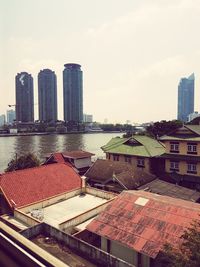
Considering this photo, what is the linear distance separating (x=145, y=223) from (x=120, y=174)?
1265cm

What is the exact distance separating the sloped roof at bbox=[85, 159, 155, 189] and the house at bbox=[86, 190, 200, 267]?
961 cm

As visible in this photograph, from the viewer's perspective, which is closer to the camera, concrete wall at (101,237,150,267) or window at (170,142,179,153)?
concrete wall at (101,237,150,267)

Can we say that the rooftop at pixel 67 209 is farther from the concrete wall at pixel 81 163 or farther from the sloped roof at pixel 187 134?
the concrete wall at pixel 81 163

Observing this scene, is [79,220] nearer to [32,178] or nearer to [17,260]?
[32,178]

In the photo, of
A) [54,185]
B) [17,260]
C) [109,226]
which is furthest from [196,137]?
[17,260]

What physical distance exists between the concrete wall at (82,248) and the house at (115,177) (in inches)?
501

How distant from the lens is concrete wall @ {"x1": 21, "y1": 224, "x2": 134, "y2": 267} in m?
10.1

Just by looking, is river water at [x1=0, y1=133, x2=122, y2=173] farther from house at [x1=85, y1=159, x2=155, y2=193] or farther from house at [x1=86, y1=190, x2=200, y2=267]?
house at [x1=86, y1=190, x2=200, y2=267]

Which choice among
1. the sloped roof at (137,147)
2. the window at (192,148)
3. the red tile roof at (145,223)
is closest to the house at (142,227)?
the red tile roof at (145,223)

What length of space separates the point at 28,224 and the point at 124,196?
622 centimetres

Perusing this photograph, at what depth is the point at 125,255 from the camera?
1337 cm

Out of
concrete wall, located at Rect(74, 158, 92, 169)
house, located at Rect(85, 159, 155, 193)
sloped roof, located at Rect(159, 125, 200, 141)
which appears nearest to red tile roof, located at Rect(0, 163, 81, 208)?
house, located at Rect(85, 159, 155, 193)

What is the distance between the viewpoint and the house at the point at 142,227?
40.4ft

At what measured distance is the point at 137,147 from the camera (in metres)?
35.8
